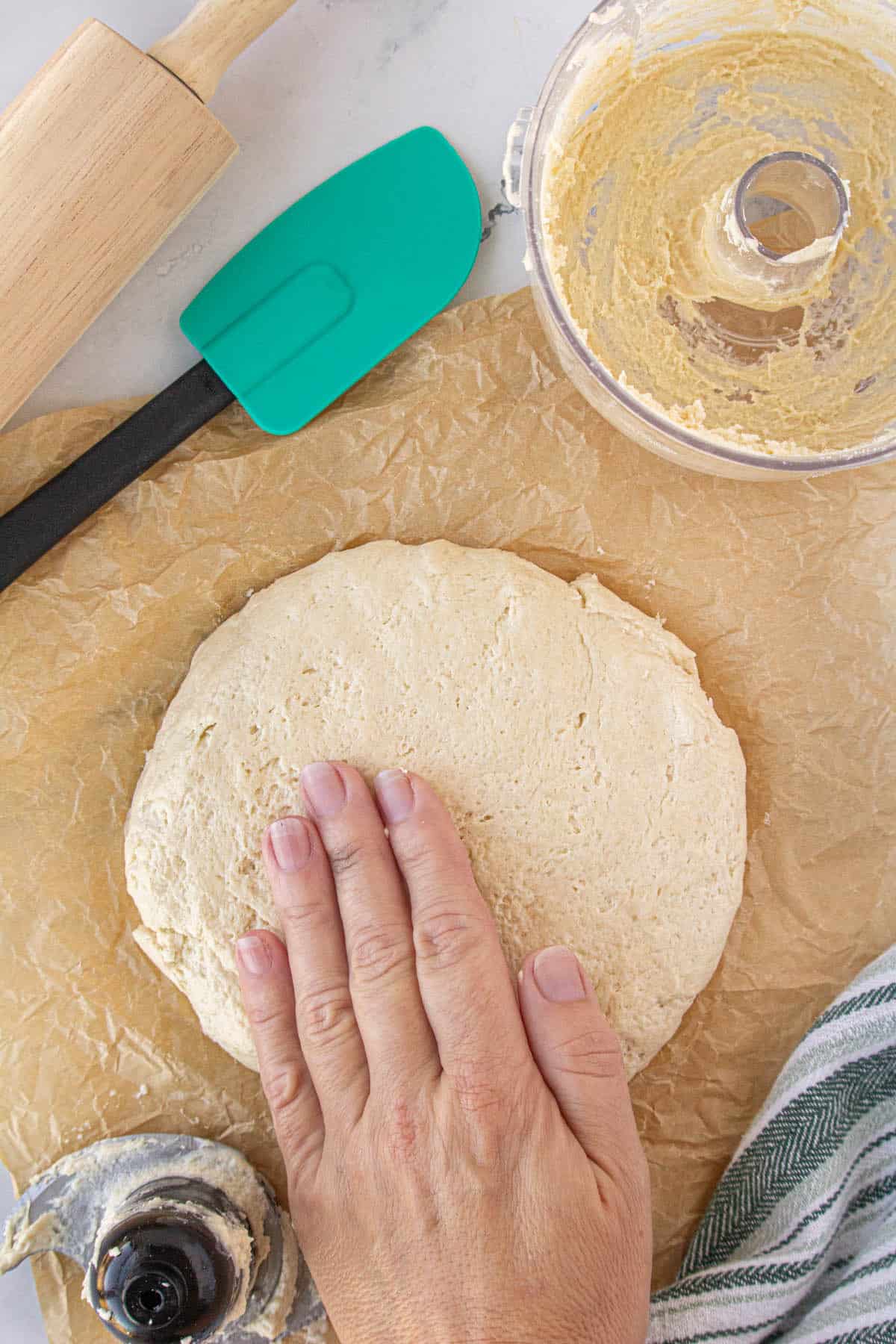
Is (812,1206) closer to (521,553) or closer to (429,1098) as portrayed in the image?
(429,1098)

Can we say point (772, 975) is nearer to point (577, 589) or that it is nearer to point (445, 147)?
point (577, 589)

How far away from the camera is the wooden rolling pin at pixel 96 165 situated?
1.00m

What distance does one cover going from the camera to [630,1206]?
3.35 feet

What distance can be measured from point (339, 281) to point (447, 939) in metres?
0.76

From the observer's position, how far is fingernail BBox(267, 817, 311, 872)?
1.06 m

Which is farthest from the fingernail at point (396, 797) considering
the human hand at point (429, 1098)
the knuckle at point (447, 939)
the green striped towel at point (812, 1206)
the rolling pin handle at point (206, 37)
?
the rolling pin handle at point (206, 37)

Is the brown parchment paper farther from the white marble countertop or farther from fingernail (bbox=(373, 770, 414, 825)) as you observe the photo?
fingernail (bbox=(373, 770, 414, 825))

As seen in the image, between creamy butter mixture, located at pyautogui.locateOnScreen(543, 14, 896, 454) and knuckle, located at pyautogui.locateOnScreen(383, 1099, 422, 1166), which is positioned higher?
creamy butter mixture, located at pyautogui.locateOnScreen(543, 14, 896, 454)

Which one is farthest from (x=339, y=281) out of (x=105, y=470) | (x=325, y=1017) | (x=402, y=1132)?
(x=402, y=1132)

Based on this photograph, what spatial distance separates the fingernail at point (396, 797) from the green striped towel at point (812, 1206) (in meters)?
0.56

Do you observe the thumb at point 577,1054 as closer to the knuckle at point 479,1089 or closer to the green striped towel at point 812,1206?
the knuckle at point 479,1089

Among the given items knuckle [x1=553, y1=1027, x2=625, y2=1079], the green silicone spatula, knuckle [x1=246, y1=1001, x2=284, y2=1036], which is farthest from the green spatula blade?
knuckle [x1=553, y1=1027, x2=625, y2=1079]

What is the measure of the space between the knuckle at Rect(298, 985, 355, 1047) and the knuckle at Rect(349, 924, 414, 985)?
0.04 metres

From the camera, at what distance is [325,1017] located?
105 centimetres
